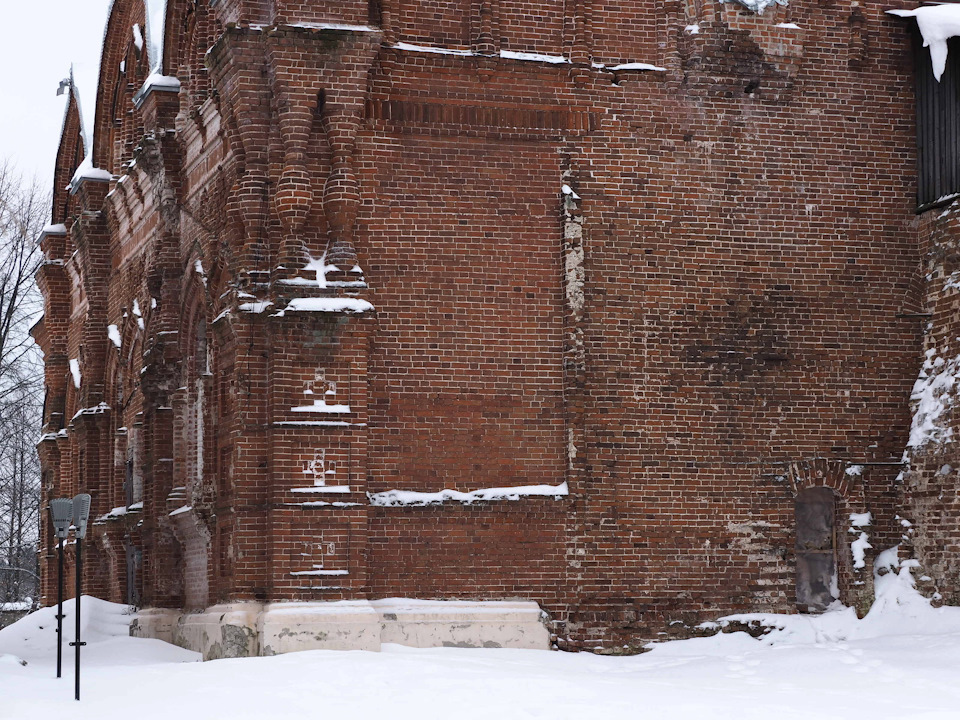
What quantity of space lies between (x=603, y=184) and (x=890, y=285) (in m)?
3.58

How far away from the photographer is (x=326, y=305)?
52.3ft

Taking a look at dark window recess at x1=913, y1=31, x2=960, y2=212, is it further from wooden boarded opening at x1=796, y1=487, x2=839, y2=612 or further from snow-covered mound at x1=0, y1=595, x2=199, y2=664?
snow-covered mound at x1=0, y1=595, x2=199, y2=664

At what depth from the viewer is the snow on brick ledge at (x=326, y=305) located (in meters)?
15.9

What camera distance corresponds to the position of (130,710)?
42.0ft

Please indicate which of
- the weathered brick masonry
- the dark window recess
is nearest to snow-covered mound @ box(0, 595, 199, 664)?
the weathered brick masonry

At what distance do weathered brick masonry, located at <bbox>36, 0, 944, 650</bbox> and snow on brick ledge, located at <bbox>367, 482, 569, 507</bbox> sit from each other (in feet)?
0.15

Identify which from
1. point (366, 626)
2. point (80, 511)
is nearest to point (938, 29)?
point (366, 626)

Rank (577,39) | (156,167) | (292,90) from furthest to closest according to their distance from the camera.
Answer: (156,167), (577,39), (292,90)

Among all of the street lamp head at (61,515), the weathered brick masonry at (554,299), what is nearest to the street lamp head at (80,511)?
the street lamp head at (61,515)

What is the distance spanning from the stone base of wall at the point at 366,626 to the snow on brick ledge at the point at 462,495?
1.01 m

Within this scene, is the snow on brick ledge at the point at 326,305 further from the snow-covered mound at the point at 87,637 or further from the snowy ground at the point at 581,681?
the snow-covered mound at the point at 87,637

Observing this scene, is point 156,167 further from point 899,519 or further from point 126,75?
point 899,519

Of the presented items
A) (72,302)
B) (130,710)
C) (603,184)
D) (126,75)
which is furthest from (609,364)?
(72,302)

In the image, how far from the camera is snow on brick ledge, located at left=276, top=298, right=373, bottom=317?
15883 millimetres
